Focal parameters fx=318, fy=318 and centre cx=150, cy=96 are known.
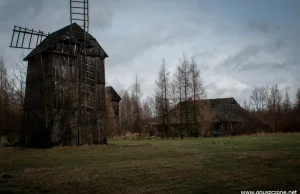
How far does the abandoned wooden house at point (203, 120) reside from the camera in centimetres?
4806

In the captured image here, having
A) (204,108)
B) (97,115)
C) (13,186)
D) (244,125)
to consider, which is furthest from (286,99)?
(13,186)

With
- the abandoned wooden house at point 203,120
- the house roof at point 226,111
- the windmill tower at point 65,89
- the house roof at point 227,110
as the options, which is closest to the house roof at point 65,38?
the windmill tower at point 65,89

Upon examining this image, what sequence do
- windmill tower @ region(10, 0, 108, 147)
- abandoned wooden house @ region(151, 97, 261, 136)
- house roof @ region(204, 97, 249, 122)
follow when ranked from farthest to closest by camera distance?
house roof @ region(204, 97, 249, 122) → abandoned wooden house @ region(151, 97, 261, 136) → windmill tower @ region(10, 0, 108, 147)

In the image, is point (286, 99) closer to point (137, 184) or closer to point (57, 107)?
point (57, 107)

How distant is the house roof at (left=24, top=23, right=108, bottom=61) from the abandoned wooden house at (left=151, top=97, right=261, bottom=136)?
20.2 m

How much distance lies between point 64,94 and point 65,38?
5192mm

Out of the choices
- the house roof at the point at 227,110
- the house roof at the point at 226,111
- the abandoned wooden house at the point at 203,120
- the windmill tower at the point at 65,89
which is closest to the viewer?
the windmill tower at the point at 65,89

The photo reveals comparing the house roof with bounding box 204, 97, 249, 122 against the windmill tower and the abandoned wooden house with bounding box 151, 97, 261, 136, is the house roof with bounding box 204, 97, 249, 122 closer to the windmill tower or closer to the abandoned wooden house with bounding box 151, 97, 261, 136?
the abandoned wooden house with bounding box 151, 97, 261, 136

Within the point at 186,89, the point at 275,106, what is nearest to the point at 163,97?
the point at 186,89

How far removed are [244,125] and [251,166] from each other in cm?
4060

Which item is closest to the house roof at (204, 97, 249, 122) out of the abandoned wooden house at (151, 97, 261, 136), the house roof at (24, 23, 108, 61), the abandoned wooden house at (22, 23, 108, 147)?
the abandoned wooden house at (151, 97, 261, 136)

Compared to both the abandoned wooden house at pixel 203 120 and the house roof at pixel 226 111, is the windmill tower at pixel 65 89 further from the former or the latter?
the house roof at pixel 226 111

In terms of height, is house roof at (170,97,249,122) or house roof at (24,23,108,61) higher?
house roof at (24,23,108,61)

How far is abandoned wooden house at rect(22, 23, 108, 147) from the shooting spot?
28172mm
